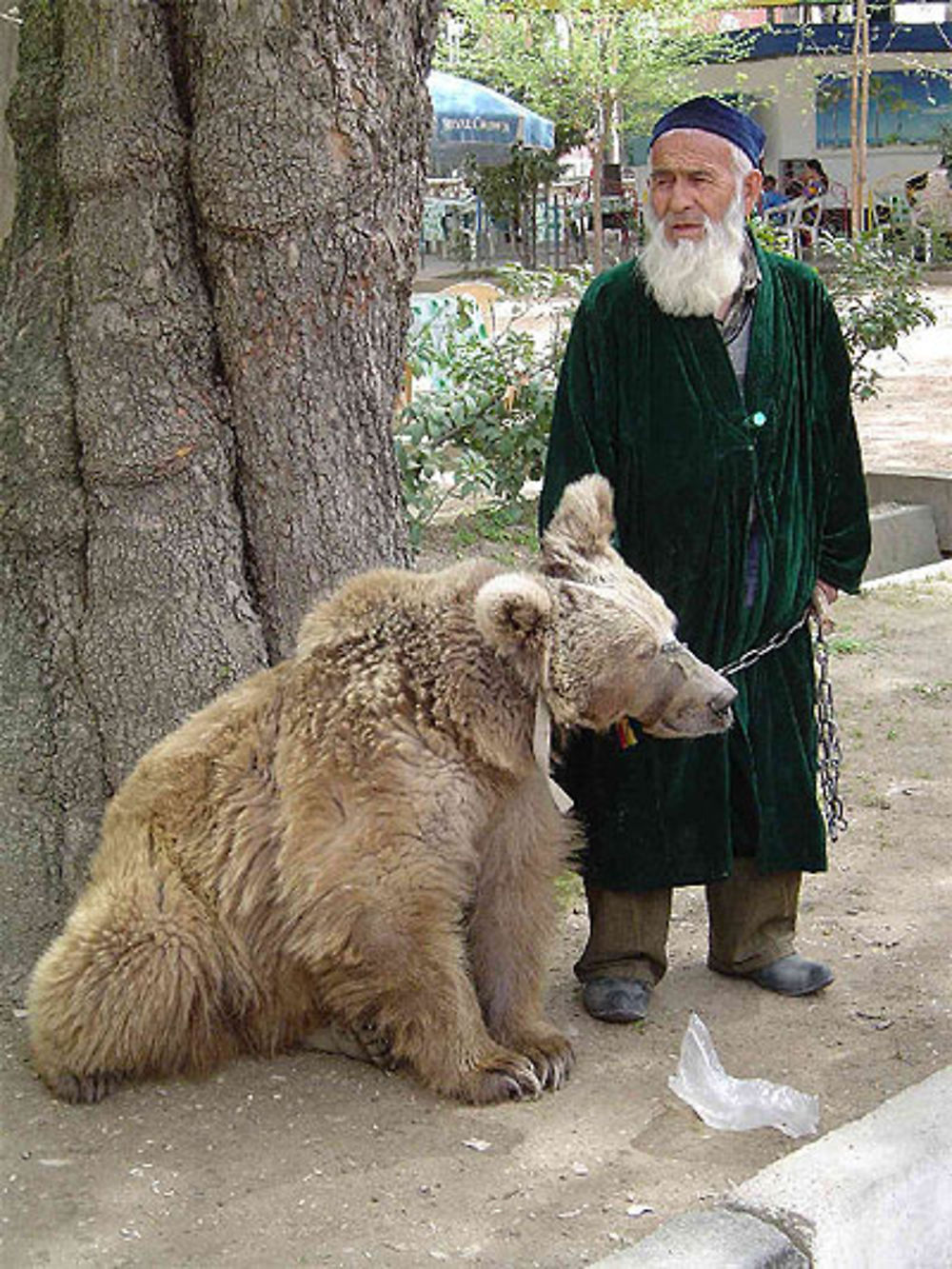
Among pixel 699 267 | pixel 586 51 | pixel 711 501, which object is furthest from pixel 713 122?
pixel 586 51

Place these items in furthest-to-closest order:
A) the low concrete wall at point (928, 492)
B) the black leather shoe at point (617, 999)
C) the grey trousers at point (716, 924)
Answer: the low concrete wall at point (928, 492)
the grey trousers at point (716, 924)
the black leather shoe at point (617, 999)

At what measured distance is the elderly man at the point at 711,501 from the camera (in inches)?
174

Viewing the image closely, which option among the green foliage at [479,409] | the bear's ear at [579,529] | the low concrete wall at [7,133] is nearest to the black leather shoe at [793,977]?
the bear's ear at [579,529]

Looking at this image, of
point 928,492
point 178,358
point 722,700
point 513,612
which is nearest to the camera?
point 513,612

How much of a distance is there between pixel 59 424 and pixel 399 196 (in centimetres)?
110

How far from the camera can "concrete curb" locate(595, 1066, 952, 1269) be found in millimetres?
3221

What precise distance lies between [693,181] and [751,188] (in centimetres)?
23

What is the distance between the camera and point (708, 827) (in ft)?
15.0

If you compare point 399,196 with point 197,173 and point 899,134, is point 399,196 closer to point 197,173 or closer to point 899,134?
point 197,173

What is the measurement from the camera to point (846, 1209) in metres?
3.41

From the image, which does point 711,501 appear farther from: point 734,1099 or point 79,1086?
point 79,1086

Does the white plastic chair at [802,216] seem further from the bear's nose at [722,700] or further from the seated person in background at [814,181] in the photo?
the bear's nose at [722,700]

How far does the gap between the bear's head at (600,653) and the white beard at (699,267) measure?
0.65 metres

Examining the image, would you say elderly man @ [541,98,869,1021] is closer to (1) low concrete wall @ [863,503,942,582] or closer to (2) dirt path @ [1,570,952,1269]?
(2) dirt path @ [1,570,952,1269]
